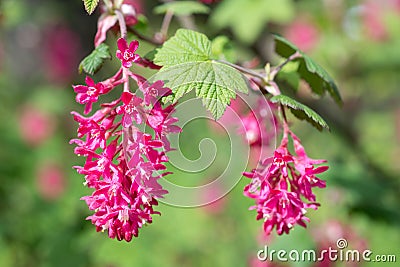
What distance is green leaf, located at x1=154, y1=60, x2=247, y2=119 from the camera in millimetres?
1244

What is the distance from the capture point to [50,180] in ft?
15.1

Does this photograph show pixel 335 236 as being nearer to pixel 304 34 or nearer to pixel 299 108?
pixel 299 108

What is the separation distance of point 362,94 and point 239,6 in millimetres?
1457

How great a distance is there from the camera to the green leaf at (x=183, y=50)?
4.38ft

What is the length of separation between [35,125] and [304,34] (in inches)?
94.3

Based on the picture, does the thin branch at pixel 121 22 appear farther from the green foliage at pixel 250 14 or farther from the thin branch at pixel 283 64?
the green foliage at pixel 250 14

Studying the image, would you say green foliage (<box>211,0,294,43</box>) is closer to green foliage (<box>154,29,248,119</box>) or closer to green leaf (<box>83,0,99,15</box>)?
green foliage (<box>154,29,248,119</box>)

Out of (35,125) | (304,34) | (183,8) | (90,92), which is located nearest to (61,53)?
(35,125)

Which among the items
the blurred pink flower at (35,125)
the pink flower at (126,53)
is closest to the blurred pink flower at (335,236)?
the pink flower at (126,53)

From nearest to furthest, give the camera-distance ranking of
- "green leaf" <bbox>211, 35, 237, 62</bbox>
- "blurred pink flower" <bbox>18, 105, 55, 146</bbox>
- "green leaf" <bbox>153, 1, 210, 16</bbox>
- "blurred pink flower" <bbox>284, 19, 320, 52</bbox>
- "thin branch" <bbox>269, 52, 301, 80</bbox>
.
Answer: "thin branch" <bbox>269, 52, 301, 80</bbox> → "green leaf" <bbox>211, 35, 237, 62</bbox> → "green leaf" <bbox>153, 1, 210, 16</bbox> → "blurred pink flower" <bbox>284, 19, 320, 52</bbox> → "blurred pink flower" <bbox>18, 105, 55, 146</bbox>

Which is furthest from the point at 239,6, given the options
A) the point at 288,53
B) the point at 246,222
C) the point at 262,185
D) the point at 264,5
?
the point at 262,185

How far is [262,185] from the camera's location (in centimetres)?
139

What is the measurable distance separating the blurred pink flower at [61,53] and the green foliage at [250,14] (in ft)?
8.10

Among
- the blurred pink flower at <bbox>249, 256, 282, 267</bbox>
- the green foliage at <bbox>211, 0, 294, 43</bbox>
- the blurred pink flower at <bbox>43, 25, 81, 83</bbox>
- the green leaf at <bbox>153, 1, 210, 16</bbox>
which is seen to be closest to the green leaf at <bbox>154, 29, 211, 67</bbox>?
the green leaf at <bbox>153, 1, 210, 16</bbox>
